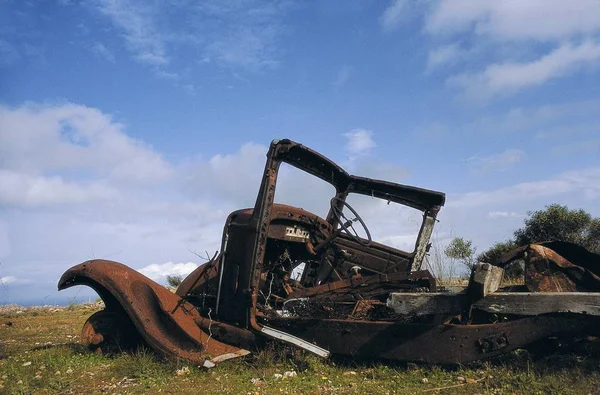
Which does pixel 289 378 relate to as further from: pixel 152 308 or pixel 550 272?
pixel 550 272

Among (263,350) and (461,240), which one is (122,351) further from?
(461,240)

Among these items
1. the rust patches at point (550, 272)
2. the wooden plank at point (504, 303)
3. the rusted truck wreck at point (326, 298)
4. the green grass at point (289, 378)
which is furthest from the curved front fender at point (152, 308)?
the rust patches at point (550, 272)

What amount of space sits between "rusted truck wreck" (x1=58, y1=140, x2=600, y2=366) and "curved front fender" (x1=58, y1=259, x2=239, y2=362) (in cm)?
1

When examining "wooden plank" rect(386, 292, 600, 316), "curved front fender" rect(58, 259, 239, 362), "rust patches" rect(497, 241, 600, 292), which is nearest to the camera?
"wooden plank" rect(386, 292, 600, 316)

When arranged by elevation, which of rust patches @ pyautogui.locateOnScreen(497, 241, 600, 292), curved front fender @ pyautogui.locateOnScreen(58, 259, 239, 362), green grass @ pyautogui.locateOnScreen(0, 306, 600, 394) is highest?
rust patches @ pyautogui.locateOnScreen(497, 241, 600, 292)

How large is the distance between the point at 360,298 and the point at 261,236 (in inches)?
44.7

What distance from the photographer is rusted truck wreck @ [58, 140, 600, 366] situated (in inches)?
158

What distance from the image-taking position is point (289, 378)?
4.30 m

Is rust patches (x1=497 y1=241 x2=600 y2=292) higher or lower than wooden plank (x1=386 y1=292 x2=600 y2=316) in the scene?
higher

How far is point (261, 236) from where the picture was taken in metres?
4.89

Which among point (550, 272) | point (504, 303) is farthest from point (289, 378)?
point (550, 272)

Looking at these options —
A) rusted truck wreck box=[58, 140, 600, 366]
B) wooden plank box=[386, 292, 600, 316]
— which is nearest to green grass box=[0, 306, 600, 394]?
rusted truck wreck box=[58, 140, 600, 366]

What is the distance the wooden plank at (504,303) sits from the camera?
3.71m

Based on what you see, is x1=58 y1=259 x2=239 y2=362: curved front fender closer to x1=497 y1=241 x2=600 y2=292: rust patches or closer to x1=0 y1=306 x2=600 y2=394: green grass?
x1=0 y1=306 x2=600 y2=394: green grass
